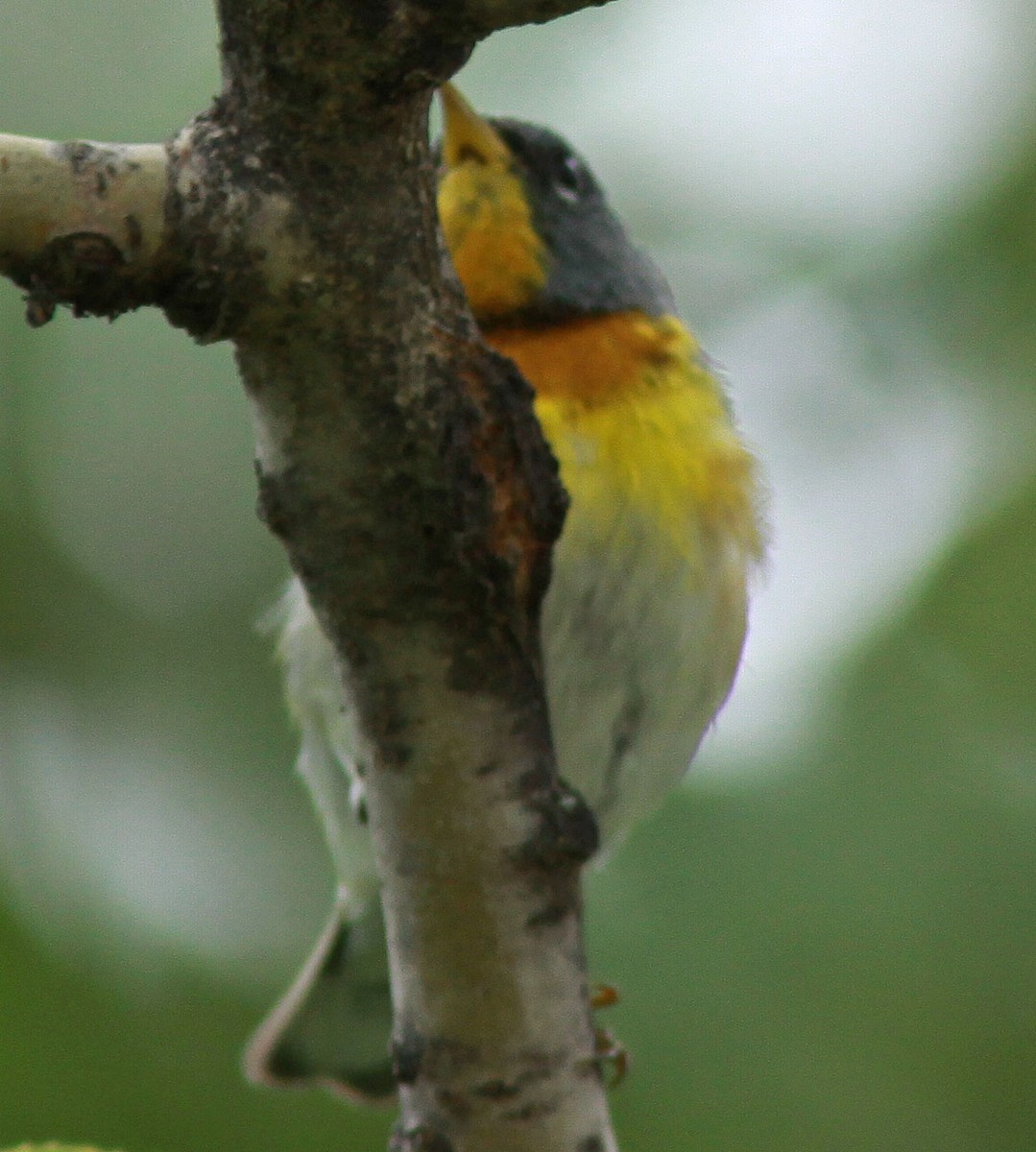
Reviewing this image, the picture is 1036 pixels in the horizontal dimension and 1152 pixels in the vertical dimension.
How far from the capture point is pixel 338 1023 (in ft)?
12.1

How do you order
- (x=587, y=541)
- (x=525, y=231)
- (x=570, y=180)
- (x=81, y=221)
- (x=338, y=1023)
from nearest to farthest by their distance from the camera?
(x=81, y=221) → (x=587, y=541) → (x=525, y=231) → (x=570, y=180) → (x=338, y=1023)

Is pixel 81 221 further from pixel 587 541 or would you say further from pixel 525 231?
pixel 525 231

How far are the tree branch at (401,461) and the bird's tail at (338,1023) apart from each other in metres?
1.71

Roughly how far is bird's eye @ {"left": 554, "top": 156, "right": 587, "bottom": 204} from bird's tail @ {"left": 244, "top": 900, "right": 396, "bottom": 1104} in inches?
61.0

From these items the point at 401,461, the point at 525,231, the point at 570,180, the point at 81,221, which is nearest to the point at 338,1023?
the point at 525,231

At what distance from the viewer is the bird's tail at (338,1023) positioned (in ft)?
11.5

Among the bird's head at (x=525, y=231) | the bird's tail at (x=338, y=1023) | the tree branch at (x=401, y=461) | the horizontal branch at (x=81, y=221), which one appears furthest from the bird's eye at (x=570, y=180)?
the horizontal branch at (x=81, y=221)

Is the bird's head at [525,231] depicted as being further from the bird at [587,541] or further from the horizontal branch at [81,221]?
the horizontal branch at [81,221]

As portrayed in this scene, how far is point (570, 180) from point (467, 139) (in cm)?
29

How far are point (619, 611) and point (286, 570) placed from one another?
209cm

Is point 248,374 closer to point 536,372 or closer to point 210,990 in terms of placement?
point 536,372

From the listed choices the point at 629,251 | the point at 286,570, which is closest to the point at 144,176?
the point at 629,251

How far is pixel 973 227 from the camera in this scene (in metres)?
4.12

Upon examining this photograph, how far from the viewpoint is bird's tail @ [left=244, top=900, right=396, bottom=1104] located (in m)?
3.50
